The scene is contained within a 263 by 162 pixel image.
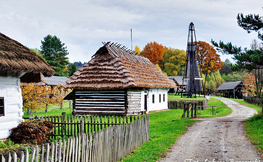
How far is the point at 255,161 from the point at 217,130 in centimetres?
589

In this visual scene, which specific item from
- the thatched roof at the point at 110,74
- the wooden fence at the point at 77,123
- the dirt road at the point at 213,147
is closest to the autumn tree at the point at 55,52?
the thatched roof at the point at 110,74

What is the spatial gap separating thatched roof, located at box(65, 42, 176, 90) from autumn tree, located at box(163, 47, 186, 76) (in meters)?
48.7

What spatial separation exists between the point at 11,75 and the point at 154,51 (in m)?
64.4

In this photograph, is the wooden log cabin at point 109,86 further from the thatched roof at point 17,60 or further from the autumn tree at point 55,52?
the autumn tree at point 55,52

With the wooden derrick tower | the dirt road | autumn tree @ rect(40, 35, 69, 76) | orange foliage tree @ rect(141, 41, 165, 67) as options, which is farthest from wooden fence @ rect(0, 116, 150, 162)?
orange foliage tree @ rect(141, 41, 165, 67)

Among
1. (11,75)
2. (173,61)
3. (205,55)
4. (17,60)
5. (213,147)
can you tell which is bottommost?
(213,147)

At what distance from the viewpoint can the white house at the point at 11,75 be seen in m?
9.26

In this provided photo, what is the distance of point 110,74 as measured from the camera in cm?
2162

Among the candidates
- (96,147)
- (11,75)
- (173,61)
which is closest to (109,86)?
(11,75)

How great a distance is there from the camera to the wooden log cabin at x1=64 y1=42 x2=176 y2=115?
21.1m

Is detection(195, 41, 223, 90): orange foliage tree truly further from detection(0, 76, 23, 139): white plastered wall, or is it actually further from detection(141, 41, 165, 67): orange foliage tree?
detection(0, 76, 23, 139): white plastered wall

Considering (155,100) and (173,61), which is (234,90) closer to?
(173,61)

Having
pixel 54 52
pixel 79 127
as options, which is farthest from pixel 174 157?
pixel 54 52

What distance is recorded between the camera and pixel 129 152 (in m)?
8.68
